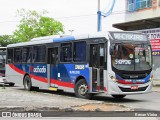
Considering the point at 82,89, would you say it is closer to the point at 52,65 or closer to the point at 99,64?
the point at 99,64

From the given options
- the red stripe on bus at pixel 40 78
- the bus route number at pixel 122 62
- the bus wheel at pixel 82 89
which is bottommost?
the bus wheel at pixel 82 89

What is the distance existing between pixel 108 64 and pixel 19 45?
8866mm

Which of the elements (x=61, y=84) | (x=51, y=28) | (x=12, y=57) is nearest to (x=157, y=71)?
(x=12, y=57)

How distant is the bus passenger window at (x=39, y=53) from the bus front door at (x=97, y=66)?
4423 mm

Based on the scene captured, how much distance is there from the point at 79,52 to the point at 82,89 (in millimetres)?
1684

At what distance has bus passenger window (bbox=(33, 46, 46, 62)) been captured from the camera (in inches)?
798

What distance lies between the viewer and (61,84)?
734 inches

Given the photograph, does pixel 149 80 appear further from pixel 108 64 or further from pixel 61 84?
pixel 61 84

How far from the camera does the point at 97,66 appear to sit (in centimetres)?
1619

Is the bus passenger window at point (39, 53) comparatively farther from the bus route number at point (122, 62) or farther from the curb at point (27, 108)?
the curb at point (27, 108)

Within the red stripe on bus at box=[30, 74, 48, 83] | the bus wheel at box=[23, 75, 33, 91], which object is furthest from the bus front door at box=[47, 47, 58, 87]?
the bus wheel at box=[23, 75, 33, 91]

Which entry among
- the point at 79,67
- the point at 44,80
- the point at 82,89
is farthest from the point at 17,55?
the point at 82,89

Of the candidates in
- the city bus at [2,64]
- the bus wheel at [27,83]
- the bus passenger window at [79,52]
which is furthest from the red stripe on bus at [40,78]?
the city bus at [2,64]

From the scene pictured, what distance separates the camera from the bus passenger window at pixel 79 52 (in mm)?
16973
